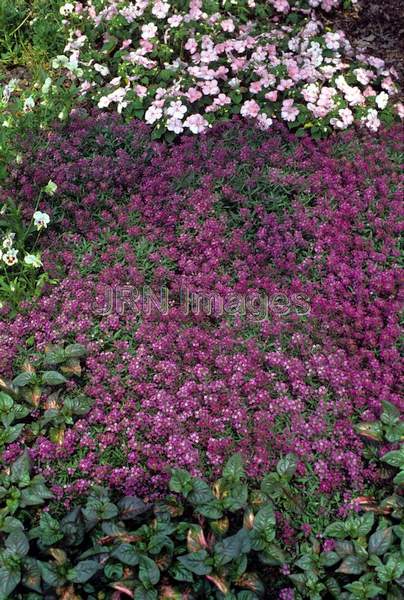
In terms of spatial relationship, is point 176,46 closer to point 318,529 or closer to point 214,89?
point 214,89

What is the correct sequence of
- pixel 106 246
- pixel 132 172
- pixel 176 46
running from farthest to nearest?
pixel 176 46, pixel 132 172, pixel 106 246

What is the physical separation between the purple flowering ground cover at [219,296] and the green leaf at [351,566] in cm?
27

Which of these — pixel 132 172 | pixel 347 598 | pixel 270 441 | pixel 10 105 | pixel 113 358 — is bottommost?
pixel 347 598

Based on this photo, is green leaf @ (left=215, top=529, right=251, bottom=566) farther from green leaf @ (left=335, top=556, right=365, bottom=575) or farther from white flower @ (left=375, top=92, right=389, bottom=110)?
white flower @ (left=375, top=92, right=389, bottom=110)

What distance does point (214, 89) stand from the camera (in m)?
4.57

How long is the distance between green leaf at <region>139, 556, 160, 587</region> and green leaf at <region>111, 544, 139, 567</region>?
3 cm

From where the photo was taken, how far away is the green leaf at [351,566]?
8.61 ft

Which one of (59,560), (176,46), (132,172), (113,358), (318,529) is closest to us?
(59,560)

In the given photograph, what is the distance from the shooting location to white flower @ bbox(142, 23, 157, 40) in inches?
190

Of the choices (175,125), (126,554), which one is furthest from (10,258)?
(126,554)

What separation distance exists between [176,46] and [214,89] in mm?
608

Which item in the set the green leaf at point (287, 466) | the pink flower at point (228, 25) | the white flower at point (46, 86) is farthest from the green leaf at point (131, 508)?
the pink flower at point (228, 25)

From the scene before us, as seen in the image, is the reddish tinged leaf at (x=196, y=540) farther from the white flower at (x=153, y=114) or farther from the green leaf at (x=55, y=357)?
the white flower at (x=153, y=114)

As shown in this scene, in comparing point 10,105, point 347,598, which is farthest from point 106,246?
point 347,598
